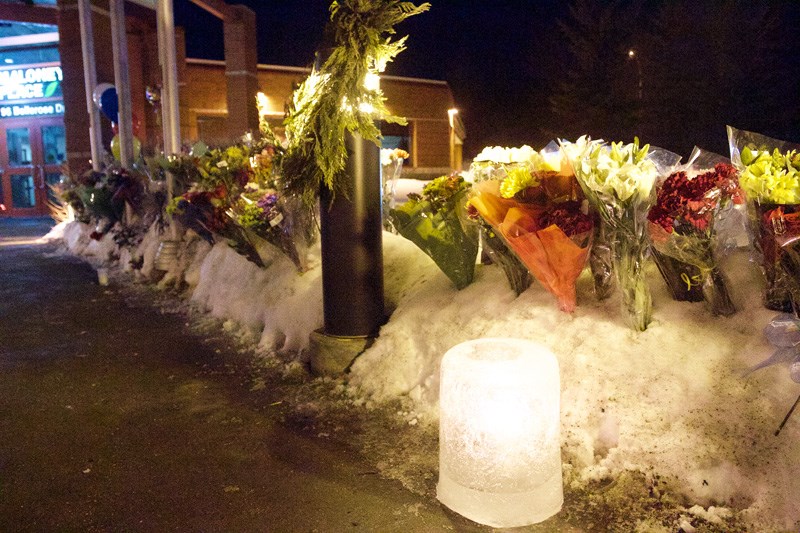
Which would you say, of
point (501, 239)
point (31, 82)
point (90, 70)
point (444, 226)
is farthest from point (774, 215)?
point (31, 82)

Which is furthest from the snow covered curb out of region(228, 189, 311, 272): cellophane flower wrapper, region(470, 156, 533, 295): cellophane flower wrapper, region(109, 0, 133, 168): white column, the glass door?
the glass door

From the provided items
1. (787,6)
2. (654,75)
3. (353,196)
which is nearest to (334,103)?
(353,196)

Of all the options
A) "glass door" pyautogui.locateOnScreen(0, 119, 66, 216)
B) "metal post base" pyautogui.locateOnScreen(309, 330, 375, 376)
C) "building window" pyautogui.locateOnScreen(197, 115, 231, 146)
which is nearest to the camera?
"metal post base" pyautogui.locateOnScreen(309, 330, 375, 376)

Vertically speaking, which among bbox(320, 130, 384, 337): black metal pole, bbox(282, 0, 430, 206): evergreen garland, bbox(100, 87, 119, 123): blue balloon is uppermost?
bbox(100, 87, 119, 123): blue balloon

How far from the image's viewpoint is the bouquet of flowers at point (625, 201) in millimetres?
3420

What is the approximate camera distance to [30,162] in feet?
68.2

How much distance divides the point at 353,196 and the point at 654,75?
25306 millimetres

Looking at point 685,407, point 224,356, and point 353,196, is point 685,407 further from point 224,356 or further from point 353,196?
point 224,356

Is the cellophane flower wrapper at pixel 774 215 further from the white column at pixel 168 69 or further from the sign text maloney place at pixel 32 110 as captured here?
the sign text maloney place at pixel 32 110

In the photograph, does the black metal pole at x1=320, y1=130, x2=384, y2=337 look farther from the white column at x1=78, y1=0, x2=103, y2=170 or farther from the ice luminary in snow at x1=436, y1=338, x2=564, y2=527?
the white column at x1=78, y1=0, x2=103, y2=170

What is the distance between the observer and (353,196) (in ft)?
15.5

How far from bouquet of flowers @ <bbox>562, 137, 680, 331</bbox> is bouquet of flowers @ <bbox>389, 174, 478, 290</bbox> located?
43.1 inches

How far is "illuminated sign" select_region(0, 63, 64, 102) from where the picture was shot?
20.0 meters

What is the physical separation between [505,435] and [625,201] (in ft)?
4.66
